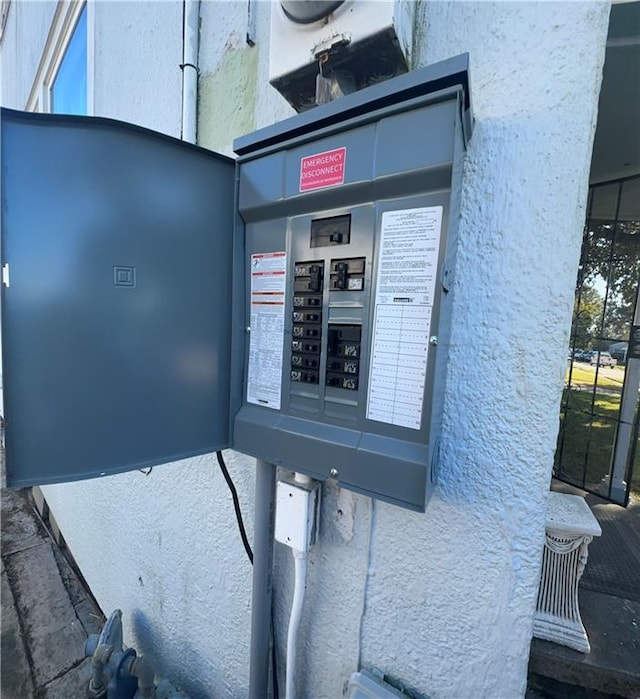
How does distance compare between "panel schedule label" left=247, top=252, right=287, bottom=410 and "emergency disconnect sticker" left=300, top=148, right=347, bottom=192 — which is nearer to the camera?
"emergency disconnect sticker" left=300, top=148, right=347, bottom=192

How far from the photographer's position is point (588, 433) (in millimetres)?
3029

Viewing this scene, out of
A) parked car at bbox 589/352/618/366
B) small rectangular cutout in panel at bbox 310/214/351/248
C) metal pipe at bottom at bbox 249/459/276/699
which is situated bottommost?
metal pipe at bottom at bbox 249/459/276/699

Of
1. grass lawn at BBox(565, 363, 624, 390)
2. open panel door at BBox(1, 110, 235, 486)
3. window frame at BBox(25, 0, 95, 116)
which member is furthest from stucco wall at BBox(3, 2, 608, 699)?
grass lawn at BBox(565, 363, 624, 390)

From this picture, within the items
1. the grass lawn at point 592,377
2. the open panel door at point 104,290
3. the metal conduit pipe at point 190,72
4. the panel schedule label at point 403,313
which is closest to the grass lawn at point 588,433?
the grass lawn at point 592,377

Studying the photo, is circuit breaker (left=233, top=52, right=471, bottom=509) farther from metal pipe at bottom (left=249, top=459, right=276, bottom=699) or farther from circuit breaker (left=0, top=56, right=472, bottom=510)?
metal pipe at bottom (left=249, top=459, right=276, bottom=699)

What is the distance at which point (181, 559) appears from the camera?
62.2 inches

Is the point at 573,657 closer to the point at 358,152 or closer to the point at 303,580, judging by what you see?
the point at 303,580

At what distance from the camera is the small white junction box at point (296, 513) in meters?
0.99

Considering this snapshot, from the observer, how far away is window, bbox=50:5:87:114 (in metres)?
2.41

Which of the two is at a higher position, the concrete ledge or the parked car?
the parked car

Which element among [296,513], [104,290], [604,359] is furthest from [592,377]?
[104,290]

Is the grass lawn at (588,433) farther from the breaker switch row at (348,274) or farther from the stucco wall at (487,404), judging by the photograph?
the breaker switch row at (348,274)

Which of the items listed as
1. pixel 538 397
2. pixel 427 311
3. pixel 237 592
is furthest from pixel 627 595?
pixel 427 311

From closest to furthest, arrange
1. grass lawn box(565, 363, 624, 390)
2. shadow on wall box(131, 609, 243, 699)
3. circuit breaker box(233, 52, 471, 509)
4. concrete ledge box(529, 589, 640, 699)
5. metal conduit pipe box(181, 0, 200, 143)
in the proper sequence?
circuit breaker box(233, 52, 471, 509) → concrete ledge box(529, 589, 640, 699) → metal conduit pipe box(181, 0, 200, 143) → shadow on wall box(131, 609, 243, 699) → grass lawn box(565, 363, 624, 390)
